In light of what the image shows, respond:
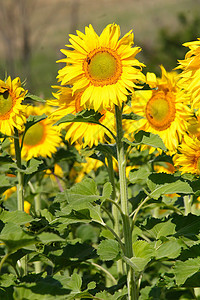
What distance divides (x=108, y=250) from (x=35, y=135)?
1519mm

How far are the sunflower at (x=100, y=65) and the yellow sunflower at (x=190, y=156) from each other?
16.9 inches

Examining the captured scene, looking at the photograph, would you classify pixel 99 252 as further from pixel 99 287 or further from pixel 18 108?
pixel 18 108

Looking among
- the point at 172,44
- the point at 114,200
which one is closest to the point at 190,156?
the point at 114,200

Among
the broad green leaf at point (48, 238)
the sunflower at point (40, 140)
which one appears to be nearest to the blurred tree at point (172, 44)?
the sunflower at point (40, 140)

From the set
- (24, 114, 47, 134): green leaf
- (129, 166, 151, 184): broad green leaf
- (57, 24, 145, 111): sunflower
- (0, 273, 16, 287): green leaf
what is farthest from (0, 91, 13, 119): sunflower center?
(0, 273, 16, 287): green leaf

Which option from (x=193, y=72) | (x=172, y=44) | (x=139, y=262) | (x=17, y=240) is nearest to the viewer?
(x=17, y=240)

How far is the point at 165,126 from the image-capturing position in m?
2.41

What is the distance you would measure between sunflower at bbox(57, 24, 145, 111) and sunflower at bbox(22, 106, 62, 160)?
41.8 inches

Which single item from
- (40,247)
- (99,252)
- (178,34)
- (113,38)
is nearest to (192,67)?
(113,38)

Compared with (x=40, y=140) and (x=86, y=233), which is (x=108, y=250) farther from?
(x=40, y=140)

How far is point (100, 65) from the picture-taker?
195 centimetres

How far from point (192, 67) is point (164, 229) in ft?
2.46

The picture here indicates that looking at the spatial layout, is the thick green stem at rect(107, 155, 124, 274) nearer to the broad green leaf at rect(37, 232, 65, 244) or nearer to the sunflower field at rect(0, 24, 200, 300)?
the sunflower field at rect(0, 24, 200, 300)

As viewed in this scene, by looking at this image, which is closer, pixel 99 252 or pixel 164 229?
pixel 99 252
